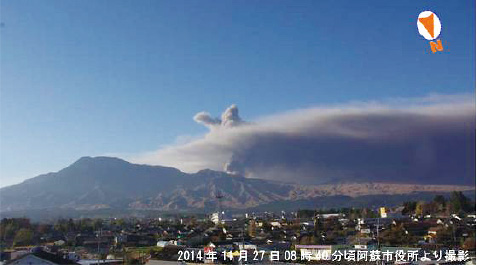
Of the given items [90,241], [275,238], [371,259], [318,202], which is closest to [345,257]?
[371,259]

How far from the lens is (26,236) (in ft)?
80.4

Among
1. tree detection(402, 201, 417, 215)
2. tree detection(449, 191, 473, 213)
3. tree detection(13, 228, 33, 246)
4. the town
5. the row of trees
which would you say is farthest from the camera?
tree detection(402, 201, 417, 215)

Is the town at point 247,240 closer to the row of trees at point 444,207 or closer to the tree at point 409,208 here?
the row of trees at point 444,207

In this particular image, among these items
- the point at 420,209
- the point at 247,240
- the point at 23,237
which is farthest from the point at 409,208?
the point at 23,237

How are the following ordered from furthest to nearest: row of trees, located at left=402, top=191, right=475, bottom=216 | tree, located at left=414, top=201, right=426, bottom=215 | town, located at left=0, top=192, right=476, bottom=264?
tree, located at left=414, top=201, right=426, bottom=215
row of trees, located at left=402, top=191, right=475, bottom=216
town, located at left=0, top=192, right=476, bottom=264

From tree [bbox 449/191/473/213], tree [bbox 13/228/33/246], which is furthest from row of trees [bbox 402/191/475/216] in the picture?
tree [bbox 13/228/33/246]

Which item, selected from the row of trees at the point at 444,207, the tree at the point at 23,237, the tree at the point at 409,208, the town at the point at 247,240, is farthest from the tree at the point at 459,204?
the tree at the point at 23,237

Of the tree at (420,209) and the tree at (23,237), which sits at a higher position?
the tree at (420,209)

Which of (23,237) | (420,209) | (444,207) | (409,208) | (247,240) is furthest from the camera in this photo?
(409,208)

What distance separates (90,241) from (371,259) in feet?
46.6

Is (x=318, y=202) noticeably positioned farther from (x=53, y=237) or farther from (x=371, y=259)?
(x=371, y=259)

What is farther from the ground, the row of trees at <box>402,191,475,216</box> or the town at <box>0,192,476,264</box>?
the row of trees at <box>402,191,475,216</box>

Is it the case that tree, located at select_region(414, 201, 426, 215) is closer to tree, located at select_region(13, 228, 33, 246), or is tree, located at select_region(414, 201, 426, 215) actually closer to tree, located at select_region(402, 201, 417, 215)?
tree, located at select_region(402, 201, 417, 215)

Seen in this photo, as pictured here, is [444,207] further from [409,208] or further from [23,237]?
[23,237]
